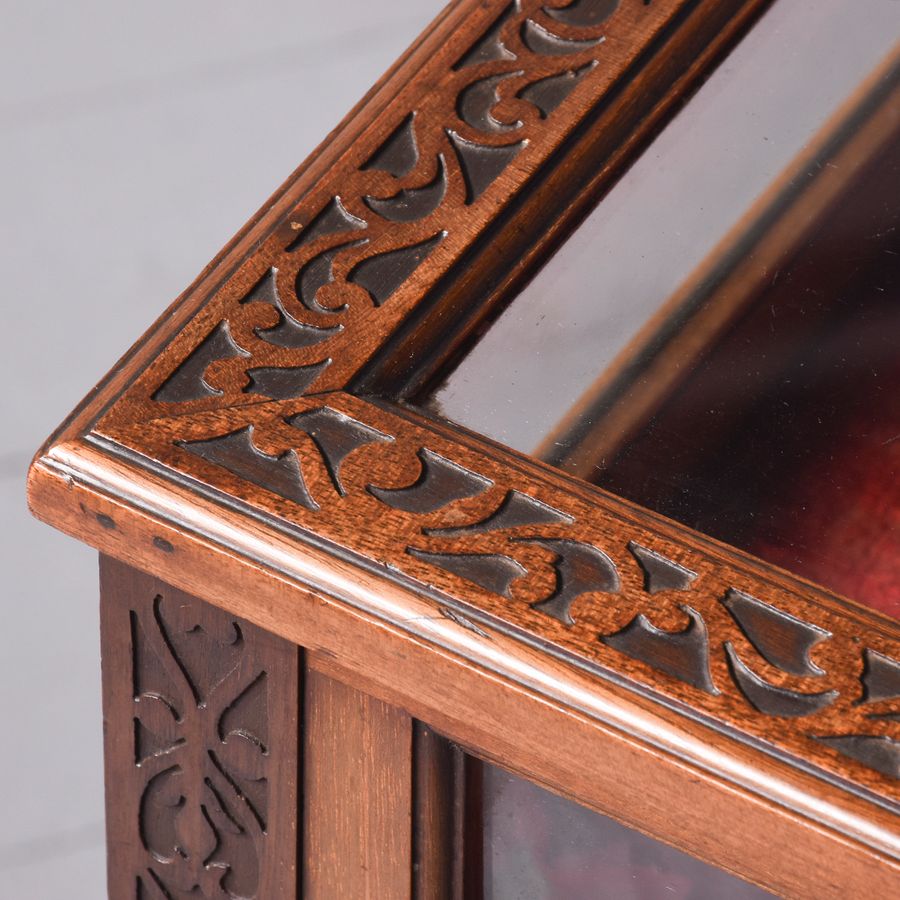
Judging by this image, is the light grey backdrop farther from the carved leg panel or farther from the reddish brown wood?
the reddish brown wood

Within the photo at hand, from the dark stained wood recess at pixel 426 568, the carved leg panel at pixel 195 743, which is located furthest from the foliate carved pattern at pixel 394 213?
the carved leg panel at pixel 195 743

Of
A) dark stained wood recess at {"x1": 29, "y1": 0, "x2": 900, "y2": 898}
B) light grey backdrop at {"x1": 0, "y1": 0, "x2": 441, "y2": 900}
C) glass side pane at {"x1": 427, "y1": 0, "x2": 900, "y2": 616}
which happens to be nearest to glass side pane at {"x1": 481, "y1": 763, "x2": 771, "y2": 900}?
dark stained wood recess at {"x1": 29, "y1": 0, "x2": 900, "y2": 898}

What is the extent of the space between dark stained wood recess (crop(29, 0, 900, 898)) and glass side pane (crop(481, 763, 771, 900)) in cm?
3

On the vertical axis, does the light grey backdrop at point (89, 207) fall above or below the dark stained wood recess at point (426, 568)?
above

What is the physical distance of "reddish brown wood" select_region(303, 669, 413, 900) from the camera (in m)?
0.76

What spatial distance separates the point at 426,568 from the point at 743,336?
9.4 inches

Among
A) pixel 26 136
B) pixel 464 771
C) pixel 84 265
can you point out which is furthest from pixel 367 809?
pixel 26 136

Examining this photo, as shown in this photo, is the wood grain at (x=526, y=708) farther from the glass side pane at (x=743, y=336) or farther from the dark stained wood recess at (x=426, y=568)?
the glass side pane at (x=743, y=336)

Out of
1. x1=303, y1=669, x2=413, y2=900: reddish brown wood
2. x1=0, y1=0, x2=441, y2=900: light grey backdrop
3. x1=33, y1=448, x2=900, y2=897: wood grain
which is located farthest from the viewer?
x1=0, y1=0, x2=441, y2=900: light grey backdrop

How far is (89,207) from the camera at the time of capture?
1.94 metres

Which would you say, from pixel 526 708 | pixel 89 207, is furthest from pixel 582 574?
pixel 89 207

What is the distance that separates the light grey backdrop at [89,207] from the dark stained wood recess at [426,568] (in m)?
0.83

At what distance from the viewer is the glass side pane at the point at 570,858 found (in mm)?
717

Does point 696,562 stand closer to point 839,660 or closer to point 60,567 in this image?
point 839,660
